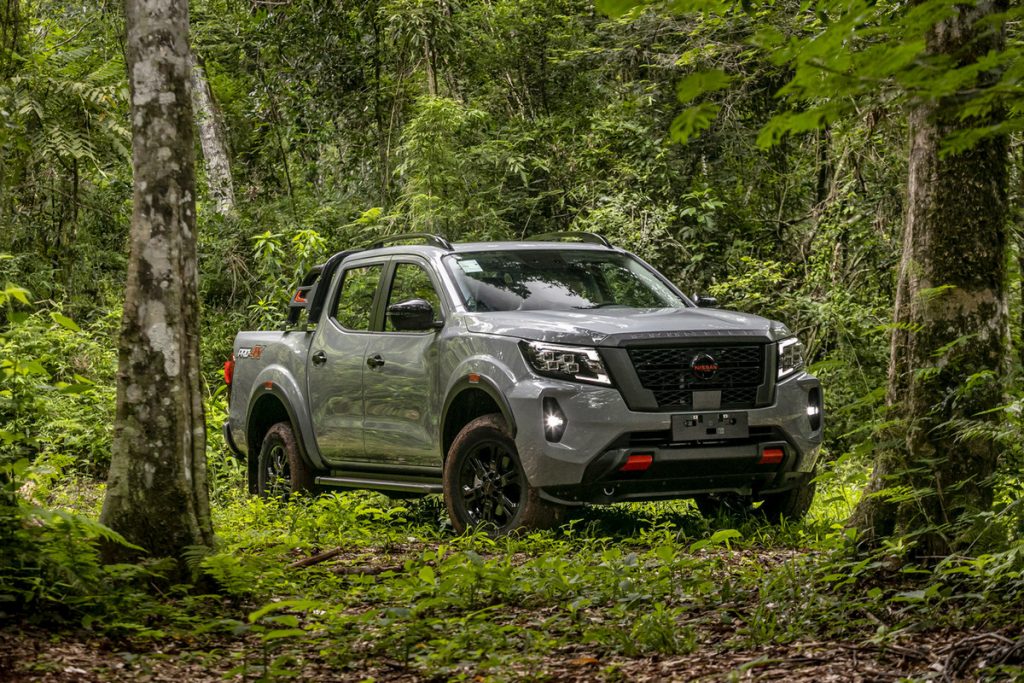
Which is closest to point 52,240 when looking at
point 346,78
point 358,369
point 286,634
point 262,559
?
point 346,78

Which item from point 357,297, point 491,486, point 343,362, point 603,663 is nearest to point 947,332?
point 603,663

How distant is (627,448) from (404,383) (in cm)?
211

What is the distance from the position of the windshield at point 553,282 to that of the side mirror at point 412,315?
0.96ft

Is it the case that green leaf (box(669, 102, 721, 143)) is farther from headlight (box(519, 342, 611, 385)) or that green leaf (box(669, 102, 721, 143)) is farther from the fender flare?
the fender flare

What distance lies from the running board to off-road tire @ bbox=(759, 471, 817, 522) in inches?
86.3

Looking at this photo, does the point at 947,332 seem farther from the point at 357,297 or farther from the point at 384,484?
the point at 357,297

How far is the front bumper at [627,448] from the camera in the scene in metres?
7.50

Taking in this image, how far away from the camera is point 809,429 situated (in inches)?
318

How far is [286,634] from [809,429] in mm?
4184

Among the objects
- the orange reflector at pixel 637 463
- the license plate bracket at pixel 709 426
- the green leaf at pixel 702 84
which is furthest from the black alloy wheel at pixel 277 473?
the green leaf at pixel 702 84

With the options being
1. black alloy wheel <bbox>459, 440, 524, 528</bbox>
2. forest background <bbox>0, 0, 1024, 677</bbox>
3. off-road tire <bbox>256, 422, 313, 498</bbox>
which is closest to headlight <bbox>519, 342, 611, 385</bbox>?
black alloy wheel <bbox>459, 440, 524, 528</bbox>

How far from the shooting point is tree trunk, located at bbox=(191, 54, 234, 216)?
22.4 meters

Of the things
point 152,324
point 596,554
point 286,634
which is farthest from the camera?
point 596,554

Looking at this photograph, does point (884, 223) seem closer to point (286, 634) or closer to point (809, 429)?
point (809, 429)
